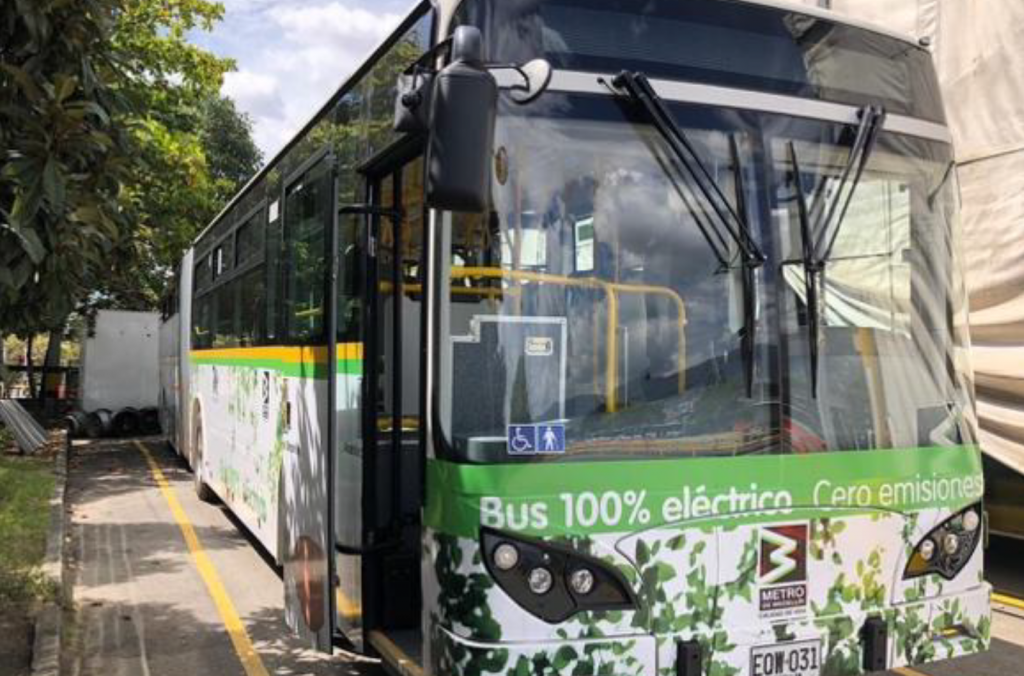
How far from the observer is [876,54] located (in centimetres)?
412


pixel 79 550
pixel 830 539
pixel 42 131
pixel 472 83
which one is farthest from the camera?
pixel 79 550

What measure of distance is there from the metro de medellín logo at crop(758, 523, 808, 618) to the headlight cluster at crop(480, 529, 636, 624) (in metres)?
0.68

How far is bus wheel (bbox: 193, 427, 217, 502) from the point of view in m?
11.5

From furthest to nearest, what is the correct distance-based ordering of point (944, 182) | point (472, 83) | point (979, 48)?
point (979, 48), point (944, 182), point (472, 83)

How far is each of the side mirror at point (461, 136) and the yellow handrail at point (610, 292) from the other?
1.10 ft

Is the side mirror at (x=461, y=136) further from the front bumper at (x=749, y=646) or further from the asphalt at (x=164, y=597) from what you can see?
the asphalt at (x=164, y=597)

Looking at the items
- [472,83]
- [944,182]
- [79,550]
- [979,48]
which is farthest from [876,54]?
[79,550]

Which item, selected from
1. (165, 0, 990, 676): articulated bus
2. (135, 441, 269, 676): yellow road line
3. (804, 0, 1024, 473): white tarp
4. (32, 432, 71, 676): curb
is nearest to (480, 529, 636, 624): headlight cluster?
(165, 0, 990, 676): articulated bus

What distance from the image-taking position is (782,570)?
11.9 ft

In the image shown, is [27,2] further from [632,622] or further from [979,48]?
[979,48]

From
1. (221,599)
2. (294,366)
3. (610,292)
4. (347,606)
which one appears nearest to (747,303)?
(610,292)

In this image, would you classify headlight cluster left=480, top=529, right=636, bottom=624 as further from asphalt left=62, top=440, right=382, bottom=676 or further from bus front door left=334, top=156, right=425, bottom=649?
asphalt left=62, top=440, right=382, bottom=676

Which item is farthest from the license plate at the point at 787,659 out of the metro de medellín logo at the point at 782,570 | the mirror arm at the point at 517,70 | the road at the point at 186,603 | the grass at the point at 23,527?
the grass at the point at 23,527

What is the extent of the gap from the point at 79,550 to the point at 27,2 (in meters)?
6.44
